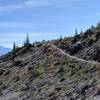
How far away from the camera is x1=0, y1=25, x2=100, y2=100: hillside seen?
4626cm

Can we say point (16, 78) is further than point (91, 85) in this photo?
Yes

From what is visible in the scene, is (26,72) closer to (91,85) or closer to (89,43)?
(89,43)

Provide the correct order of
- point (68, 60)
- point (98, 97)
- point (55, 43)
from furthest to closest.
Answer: point (55, 43) < point (68, 60) < point (98, 97)

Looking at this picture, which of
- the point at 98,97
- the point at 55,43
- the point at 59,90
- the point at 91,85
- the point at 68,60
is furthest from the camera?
the point at 55,43

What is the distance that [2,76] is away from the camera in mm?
68562

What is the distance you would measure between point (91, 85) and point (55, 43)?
97.9 ft

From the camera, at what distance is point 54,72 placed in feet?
184

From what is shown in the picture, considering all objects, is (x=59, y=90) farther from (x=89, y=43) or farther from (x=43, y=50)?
(x=43, y=50)

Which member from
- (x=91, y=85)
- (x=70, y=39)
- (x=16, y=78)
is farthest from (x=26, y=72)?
(x=91, y=85)

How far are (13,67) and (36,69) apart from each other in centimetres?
960

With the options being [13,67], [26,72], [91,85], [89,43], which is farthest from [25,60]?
[91,85]

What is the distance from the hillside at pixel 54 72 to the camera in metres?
46.3

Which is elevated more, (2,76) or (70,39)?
(70,39)

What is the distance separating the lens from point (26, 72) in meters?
62.6
